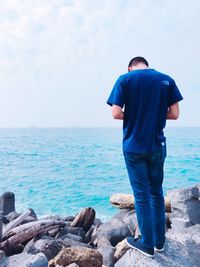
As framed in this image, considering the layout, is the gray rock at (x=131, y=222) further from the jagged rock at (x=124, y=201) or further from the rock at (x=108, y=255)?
the rock at (x=108, y=255)

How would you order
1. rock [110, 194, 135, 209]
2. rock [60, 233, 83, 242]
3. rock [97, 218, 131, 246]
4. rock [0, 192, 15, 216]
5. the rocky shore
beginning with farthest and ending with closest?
1. rock [0, 192, 15, 216]
2. rock [110, 194, 135, 209]
3. rock [60, 233, 83, 242]
4. rock [97, 218, 131, 246]
5. the rocky shore

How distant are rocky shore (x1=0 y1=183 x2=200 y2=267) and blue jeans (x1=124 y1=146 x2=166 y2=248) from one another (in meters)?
0.40

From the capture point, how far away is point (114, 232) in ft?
18.9

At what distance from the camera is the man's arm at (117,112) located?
3.53 m

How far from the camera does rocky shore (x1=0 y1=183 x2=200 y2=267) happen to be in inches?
152

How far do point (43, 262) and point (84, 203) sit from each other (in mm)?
17976

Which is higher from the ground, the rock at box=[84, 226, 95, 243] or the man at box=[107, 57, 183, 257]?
the man at box=[107, 57, 183, 257]

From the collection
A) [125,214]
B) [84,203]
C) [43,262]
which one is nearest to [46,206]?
[84,203]

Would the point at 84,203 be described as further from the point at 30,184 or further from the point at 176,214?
the point at 176,214

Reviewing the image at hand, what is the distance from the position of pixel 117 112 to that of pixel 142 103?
28 cm

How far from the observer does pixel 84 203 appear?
21.4 meters

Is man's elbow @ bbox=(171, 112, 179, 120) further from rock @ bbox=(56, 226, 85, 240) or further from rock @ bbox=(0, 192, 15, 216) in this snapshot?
rock @ bbox=(0, 192, 15, 216)

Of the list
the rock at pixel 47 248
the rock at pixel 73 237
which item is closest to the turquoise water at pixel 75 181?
the rock at pixel 73 237

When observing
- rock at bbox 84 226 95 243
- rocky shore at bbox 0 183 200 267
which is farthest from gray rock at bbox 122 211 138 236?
rock at bbox 84 226 95 243
